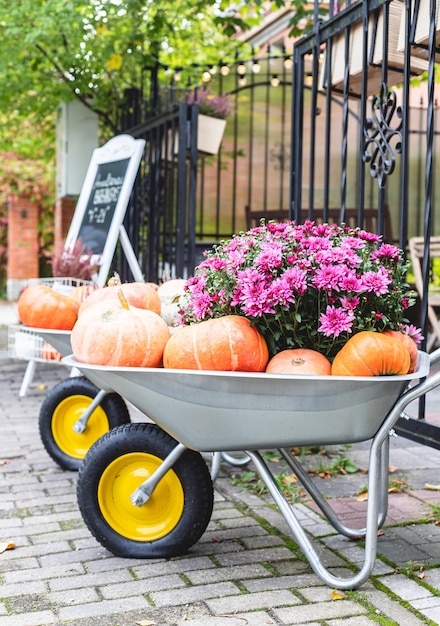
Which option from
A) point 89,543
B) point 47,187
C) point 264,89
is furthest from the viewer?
point 47,187

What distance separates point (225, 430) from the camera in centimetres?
249

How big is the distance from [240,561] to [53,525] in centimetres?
82

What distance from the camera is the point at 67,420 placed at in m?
4.04

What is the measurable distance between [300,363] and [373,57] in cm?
159

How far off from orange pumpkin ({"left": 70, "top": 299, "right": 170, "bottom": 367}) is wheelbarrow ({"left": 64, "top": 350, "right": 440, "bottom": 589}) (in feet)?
0.31

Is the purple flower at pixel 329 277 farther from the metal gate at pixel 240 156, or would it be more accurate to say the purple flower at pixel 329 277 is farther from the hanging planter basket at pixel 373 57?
the metal gate at pixel 240 156

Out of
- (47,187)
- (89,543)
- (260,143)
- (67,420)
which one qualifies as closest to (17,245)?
(47,187)

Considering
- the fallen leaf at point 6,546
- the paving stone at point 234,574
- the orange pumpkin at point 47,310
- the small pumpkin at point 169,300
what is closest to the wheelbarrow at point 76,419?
the orange pumpkin at point 47,310

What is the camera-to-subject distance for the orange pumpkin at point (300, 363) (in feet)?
8.05

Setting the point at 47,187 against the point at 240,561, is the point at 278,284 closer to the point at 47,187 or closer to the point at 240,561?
the point at 240,561

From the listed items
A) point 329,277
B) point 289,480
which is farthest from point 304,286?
point 289,480

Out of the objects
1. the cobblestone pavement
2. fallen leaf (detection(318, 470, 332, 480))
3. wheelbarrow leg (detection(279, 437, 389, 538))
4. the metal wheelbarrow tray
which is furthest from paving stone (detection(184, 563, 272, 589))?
fallen leaf (detection(318, 470, 332, 480))

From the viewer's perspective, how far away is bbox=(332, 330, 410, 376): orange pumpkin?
236 centimetres

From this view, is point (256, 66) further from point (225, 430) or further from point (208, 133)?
point (225, 430)
